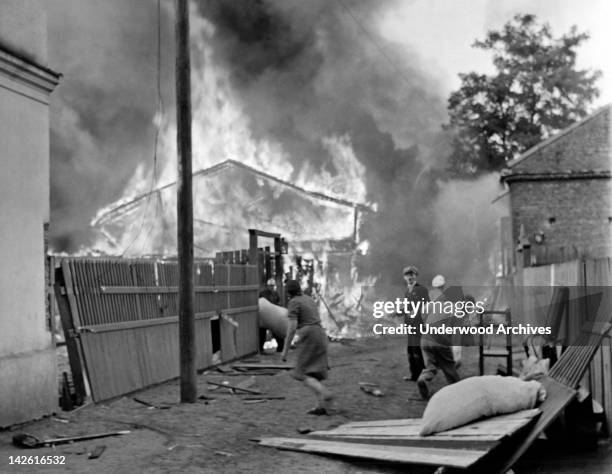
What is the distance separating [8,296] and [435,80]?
34.2m

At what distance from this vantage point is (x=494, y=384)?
27.0 ft

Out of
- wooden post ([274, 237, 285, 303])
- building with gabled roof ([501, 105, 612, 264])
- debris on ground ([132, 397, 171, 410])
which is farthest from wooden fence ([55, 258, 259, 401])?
building with gabled roof ([501, 105, 612, 264])

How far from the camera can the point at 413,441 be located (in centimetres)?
762

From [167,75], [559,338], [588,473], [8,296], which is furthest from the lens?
[167,75]

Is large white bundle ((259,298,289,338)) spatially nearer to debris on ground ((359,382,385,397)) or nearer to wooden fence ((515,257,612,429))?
debris on ground ((359,382,385,397))

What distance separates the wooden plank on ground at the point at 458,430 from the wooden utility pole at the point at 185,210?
9.28 ft

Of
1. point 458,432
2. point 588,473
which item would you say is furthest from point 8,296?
point 588,473

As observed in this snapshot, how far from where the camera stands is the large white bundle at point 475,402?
25.5ft

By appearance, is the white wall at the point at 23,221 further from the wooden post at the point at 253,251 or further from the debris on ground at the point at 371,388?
the wooden post at the point at 253,251

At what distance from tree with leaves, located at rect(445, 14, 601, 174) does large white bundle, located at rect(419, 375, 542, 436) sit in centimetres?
3016

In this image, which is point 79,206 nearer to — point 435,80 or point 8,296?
point 435,80

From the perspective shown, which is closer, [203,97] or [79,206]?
[79,206]

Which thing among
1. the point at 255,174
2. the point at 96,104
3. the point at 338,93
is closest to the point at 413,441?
the point at 255,174

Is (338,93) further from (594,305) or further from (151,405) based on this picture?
(594,305)
